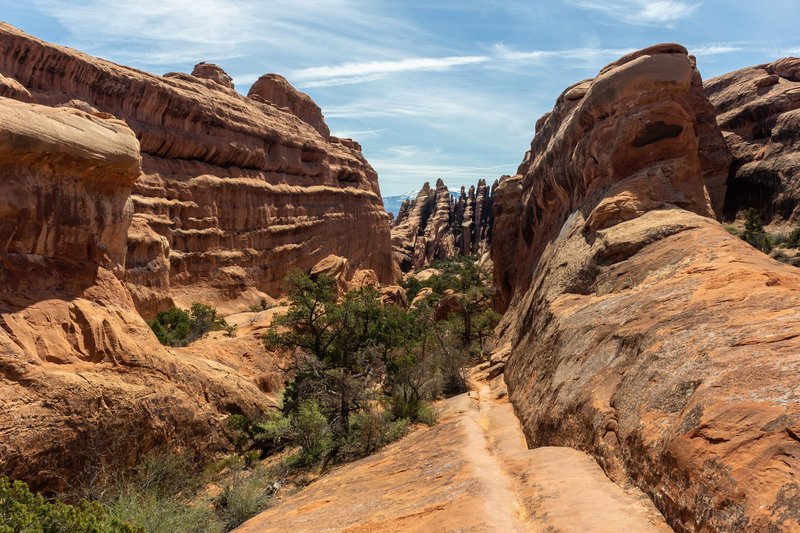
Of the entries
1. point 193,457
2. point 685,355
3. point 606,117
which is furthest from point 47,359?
point 606,117

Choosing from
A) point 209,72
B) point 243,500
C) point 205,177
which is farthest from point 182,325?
point 209,72

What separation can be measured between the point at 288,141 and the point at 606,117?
125ft

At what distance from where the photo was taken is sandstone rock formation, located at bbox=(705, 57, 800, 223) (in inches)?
1308

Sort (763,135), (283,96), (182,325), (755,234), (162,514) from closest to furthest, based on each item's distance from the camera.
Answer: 1. (162,514)
2. (182,325)
3. (755,234)
4. (763,135)
5. (283,96)

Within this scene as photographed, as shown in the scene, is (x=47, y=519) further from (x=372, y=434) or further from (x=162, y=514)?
(x=372, y=434)

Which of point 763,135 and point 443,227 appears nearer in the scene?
point 763,135

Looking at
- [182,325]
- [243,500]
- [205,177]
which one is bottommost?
[243,500]

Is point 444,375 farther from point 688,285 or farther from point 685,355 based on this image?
point 685,355

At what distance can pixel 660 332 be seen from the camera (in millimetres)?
7711

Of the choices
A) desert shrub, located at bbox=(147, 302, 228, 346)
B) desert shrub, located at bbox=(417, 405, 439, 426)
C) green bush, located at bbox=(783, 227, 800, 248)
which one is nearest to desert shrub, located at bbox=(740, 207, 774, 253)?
green bush, located at bbox=(783, 227, 800, 248)

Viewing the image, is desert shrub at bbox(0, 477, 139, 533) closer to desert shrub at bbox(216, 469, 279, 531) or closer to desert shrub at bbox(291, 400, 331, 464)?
desert shrub at bbox(216, 469, 279, 531)

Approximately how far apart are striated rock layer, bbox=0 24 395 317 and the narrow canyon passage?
21173 mm

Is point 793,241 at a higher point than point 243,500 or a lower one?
higher

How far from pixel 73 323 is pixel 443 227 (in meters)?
101
